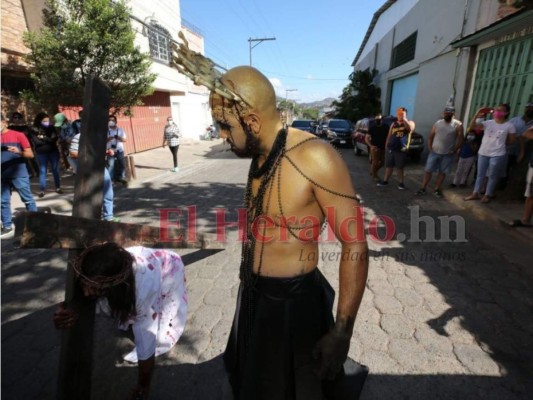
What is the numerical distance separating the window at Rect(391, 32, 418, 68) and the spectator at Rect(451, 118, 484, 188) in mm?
10028

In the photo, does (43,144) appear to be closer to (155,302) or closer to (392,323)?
(155,302)

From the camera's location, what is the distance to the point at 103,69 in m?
7.78

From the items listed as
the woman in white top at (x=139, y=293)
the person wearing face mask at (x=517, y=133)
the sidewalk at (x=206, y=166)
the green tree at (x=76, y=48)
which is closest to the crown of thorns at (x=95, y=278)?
the woman in white top at (x=139, y=293)

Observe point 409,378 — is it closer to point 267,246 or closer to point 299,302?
point 299,302

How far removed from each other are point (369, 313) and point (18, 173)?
5509 mm

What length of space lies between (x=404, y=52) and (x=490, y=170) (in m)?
13.6

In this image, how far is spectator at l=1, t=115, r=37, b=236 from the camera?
191 inches

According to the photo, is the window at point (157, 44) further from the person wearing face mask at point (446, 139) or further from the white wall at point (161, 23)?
the person wearing face mask at point (446, 139)

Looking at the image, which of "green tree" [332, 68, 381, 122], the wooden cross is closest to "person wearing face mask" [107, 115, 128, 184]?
the wooden cross

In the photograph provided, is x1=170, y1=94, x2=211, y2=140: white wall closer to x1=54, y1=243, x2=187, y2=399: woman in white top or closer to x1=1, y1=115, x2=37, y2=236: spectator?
x1=1, y1=115, x2=37, y2=236: spectator

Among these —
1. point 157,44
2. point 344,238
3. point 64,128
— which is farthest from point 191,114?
point 344,238

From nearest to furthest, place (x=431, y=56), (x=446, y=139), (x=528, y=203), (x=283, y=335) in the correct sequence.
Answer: (x=283, y=335)
(x=528, y=203)
(x=446, y=139)
(x=431, y=56)

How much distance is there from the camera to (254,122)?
131cm

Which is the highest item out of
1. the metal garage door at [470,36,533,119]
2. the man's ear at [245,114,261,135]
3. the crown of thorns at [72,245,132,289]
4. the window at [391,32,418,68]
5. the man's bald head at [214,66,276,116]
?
the window at [391,32,418,68]
